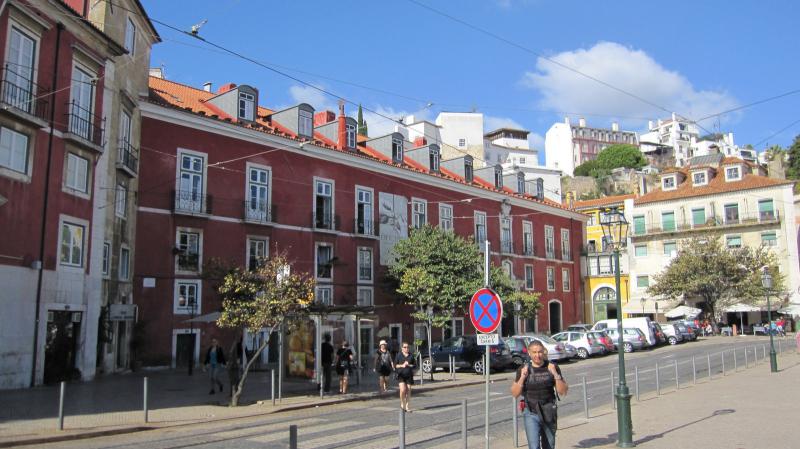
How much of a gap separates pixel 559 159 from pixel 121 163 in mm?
112778

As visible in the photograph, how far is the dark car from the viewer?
83.6 ft

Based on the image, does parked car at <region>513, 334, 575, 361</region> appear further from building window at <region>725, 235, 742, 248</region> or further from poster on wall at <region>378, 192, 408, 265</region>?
building window at <region>725, 235, 742, 248</region>

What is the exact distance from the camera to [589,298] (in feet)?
174

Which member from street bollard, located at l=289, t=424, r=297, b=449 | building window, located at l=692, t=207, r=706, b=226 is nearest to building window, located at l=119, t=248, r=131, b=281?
street bollard, located at l=289, t=424, r=297, b=449

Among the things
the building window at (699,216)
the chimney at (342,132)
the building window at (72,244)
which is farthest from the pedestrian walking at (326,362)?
the building window at (699,216)

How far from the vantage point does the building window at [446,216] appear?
39.7 meters

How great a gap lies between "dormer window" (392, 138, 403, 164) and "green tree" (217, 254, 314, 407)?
22712mm

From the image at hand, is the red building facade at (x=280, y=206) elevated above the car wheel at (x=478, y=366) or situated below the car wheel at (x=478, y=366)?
above

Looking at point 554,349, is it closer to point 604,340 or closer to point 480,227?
point 604,340

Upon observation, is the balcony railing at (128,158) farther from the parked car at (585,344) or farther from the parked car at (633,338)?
the parked car at (633,338)

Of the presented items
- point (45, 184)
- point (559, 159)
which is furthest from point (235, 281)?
point (559, 159)

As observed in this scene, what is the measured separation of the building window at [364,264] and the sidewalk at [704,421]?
1695 cm

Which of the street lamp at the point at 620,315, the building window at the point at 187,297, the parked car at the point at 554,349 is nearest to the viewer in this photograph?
the street lamp at the point at 620,315

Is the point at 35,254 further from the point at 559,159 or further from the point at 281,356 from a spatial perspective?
the point at 559,159
